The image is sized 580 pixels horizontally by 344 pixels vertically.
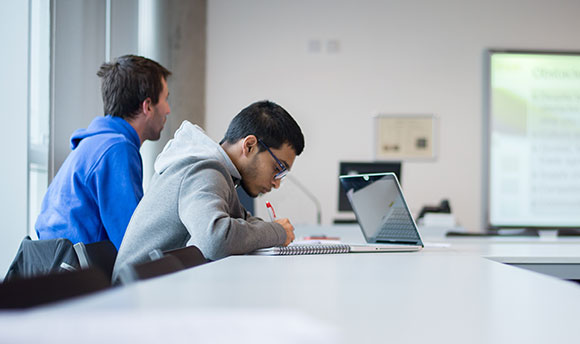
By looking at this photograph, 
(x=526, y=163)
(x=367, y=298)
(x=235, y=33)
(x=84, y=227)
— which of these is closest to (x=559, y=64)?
(x=526, y=163)

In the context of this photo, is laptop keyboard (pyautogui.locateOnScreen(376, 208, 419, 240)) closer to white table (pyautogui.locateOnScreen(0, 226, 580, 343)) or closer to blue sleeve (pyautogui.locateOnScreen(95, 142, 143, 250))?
white table (pyautogui.locateOnScreen(0, 226, 580, 343))

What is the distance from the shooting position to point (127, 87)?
2271mm

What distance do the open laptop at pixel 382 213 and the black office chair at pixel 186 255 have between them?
547 mm

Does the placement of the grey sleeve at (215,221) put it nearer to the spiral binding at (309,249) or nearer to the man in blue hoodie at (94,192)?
the spiral binding at (309,249)

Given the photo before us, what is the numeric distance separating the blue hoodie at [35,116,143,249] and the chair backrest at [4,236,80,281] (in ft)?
1.11

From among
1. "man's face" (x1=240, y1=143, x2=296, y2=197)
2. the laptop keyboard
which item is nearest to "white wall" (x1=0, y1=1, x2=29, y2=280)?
"man's face" (x1=240, y1=143, x2=296, y2=197)

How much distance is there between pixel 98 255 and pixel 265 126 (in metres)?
0.61

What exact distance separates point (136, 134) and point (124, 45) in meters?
1.33

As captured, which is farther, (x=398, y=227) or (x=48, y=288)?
(x=398, y=227)

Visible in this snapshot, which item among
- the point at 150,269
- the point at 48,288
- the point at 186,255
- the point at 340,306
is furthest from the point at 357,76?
the point at 48,288

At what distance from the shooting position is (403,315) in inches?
24.9

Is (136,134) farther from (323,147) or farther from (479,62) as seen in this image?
(479,62)

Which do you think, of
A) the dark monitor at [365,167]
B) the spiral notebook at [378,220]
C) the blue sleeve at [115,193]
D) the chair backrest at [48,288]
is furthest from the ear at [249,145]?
the dark monitor at [365,167]

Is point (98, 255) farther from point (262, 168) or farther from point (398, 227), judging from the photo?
point (398, 227)
